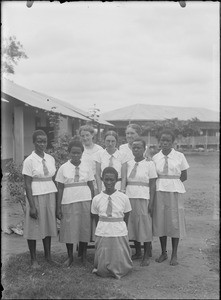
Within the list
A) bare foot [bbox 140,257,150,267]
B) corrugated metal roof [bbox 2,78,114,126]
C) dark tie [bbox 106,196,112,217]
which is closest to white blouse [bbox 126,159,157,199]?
dark tie [bbox 106,196,112,217]

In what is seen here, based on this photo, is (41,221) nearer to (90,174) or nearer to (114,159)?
(90,174)

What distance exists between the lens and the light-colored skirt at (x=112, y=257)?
448cm

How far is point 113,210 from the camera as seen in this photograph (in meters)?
4.64

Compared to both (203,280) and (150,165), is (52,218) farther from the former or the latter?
(203,280)

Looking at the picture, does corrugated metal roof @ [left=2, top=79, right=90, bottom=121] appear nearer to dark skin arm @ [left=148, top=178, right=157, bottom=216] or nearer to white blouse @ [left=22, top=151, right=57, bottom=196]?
white blouse @ [left=22, top=151, right=57, bottom=196]

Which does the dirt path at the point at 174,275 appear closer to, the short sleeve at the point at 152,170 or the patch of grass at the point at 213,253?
the patch of grass at the point at 213,253

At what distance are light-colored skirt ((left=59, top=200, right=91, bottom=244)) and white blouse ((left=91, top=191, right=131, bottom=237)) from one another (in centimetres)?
11

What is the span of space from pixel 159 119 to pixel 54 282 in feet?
100

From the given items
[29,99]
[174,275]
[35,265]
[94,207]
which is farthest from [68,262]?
[29,99]

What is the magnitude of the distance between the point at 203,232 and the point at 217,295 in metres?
2.63

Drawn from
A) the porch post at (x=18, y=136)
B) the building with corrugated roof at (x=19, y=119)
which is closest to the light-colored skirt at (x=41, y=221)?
the building with corrugated roof at (x=19, y=119)

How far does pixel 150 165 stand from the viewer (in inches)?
197

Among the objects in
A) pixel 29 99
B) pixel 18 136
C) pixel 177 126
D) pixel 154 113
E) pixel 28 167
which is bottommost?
pixel 28 167

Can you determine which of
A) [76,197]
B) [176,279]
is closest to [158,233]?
[176,279]
